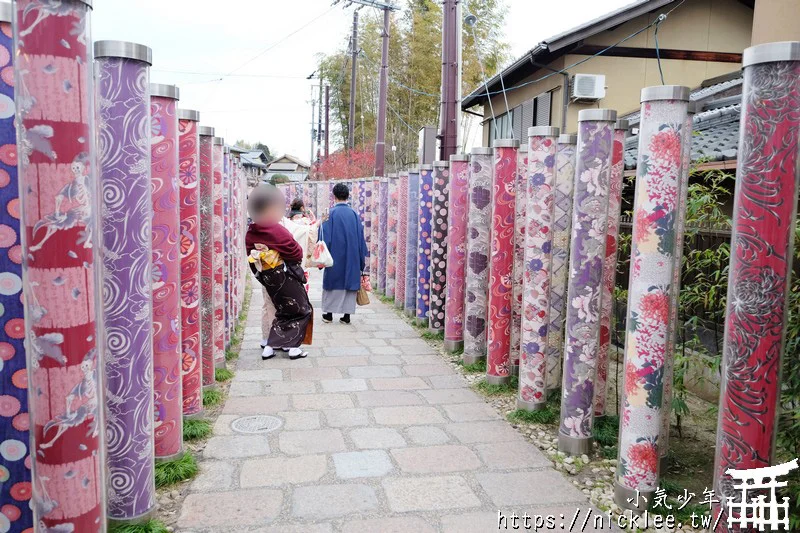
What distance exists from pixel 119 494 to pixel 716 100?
959 cm

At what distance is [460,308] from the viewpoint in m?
7.38

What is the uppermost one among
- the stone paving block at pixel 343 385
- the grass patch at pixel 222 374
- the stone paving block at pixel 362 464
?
the grass patch at pixel 222 374

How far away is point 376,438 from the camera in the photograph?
4734 mm

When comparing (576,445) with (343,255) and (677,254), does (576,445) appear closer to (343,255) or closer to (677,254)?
(677,254)

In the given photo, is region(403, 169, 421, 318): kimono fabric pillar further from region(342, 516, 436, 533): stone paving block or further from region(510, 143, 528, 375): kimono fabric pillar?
region(342, 516, 436, 533): stone paving block

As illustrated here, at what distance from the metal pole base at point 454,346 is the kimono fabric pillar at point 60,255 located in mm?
5253

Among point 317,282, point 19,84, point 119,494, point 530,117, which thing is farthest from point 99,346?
point 530,117

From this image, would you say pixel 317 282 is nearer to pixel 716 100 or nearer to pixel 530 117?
pixel 530 117

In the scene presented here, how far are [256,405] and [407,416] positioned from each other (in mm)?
1286

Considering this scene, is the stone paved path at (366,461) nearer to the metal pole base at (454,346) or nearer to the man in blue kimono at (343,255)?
the metal pole base at (454,346)

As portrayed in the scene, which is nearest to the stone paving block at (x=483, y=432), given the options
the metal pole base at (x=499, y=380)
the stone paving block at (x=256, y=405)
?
the metal pole base at (x=499, y=380)

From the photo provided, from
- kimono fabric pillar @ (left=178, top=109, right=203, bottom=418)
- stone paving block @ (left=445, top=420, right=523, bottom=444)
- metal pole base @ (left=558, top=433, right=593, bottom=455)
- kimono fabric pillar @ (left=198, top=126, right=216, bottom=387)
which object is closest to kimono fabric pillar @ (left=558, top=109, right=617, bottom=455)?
metal pole base @ (left=558, top=433, right=593, bottom=455)

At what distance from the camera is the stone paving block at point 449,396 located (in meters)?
5.71

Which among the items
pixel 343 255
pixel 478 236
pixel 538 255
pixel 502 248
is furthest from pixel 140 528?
pixel 343 255
